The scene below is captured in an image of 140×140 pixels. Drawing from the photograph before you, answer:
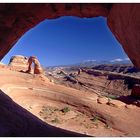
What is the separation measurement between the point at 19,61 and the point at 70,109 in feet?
74.1

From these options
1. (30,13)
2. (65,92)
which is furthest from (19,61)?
(30,13)

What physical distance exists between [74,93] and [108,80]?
2715cm

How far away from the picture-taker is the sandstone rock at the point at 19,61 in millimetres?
41594

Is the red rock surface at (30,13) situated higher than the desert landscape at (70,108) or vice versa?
the red rock surface at (30,13)

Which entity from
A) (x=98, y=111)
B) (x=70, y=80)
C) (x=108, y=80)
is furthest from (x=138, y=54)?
(x=108, y=80)

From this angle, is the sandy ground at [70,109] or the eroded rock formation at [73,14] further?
the sandy ground at [70,109]

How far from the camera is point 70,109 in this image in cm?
2228

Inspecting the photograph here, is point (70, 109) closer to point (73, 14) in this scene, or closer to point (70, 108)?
point (70, 108)

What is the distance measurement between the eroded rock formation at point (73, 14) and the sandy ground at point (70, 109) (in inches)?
405

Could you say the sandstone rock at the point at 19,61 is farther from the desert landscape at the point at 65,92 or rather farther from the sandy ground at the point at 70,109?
the sandy ground at the point at 70,109

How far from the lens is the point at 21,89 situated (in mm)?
23297

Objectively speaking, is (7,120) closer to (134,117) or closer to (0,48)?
(0,48)

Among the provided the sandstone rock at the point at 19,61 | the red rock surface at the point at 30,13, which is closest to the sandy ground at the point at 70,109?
the red rock surface at the point at 30,13

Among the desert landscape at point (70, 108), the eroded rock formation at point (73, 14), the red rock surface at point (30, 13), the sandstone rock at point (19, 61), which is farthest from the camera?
the sandstone rock at point (19, 61)
